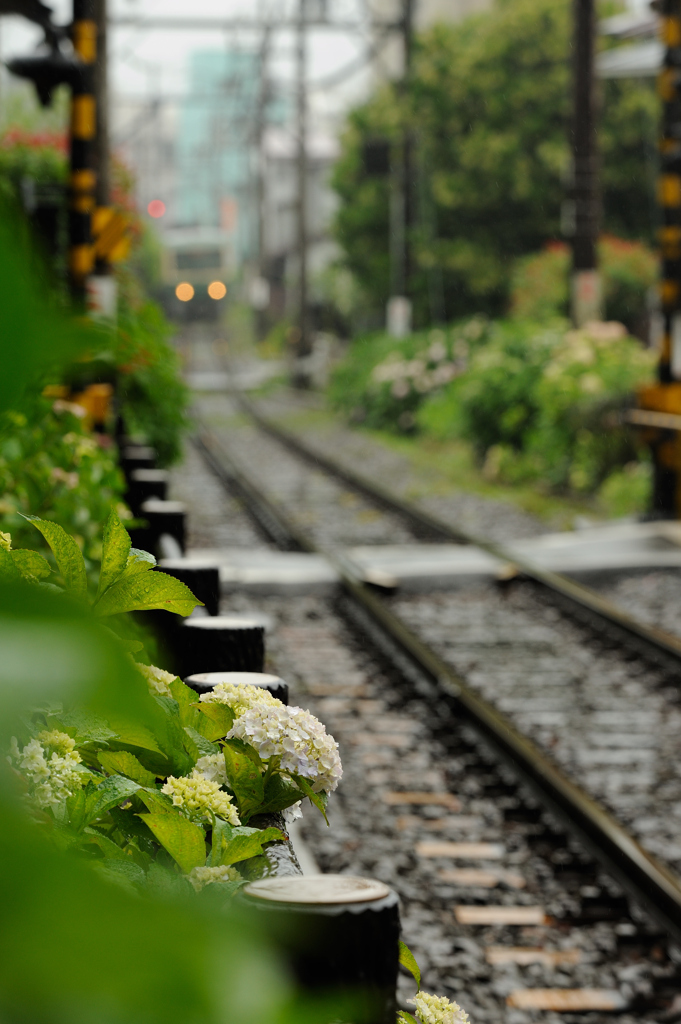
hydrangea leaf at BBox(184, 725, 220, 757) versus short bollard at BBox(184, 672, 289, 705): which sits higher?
hydrangea leaf at BBox(184, 725, 220, 757)

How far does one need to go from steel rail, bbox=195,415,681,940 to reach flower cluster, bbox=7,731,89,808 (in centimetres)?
262

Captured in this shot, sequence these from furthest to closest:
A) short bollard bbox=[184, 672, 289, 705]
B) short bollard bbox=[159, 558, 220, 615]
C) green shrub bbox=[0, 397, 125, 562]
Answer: green shrub bbox=[0, 397, 125, 562] → short bollard bbox=[159, 558, 220, 615] → short bollard bbox=[184, 672, 289, 705]

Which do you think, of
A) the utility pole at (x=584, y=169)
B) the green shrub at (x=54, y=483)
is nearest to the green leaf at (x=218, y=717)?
the green shrub at (x=54, y=483)

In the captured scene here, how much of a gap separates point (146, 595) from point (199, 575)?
6.13ft

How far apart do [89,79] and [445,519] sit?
4917 mm

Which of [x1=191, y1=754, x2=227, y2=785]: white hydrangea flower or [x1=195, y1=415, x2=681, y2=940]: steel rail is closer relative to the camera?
[x1=191, y1=754, x2=227, y2=785]: white hydrangea flower

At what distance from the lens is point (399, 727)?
234 inches

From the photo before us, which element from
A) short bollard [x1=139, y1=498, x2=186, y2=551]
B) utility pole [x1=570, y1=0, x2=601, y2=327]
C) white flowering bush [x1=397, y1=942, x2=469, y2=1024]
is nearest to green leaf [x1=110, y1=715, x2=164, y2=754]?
white flowering bush [x1=397, y1=942, x2=469, y2=1024]

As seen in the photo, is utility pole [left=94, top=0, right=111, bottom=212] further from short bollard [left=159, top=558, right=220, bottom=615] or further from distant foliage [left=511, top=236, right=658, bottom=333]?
short bollard [left=159, top=558, right=220, bottom=615]

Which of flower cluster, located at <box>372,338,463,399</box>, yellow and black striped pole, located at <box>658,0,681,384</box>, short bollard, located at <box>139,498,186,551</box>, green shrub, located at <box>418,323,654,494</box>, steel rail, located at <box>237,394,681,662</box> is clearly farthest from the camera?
flower cluster, located at <box>372,338,463,399</box>

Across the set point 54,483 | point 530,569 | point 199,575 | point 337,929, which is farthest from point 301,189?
point 337,929

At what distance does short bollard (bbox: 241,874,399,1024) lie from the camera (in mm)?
1235

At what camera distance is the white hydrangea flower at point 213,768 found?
1.83 meters

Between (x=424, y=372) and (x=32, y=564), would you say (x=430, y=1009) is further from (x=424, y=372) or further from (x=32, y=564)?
(x=424, y=372)
